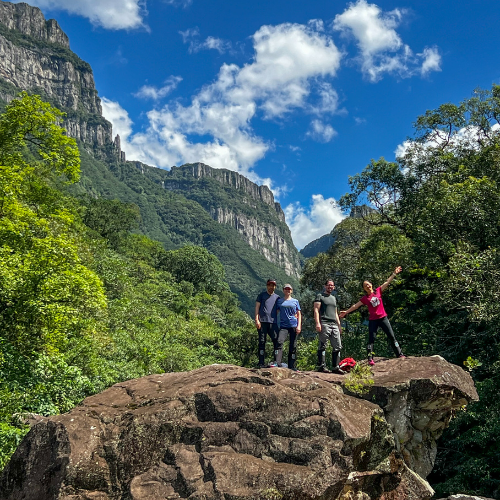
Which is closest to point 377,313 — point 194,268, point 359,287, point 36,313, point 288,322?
point 288,322

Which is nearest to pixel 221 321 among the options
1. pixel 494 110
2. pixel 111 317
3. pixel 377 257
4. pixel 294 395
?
pixel 111 317

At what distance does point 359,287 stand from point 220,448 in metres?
15.0

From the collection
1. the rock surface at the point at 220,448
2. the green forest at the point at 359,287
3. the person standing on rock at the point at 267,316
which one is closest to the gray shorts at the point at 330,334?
the person standing on rock at the point at 267,316

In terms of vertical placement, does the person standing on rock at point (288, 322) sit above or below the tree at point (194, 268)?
below

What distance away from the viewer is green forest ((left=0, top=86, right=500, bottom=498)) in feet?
36.4

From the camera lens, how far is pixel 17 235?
12438 millimetres

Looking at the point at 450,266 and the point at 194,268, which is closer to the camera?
the point at 450,266

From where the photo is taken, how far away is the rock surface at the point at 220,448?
521cm

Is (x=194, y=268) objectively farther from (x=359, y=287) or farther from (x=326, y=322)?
(x=326, y=322)

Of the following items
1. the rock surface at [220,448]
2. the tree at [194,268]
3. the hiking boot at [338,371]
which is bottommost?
the rock surface at [220,448]

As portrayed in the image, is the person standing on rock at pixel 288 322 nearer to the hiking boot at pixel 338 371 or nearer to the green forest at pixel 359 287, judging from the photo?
the hiking boot at pixel 338 371

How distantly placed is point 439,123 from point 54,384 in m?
22.8

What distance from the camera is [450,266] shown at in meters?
12.8

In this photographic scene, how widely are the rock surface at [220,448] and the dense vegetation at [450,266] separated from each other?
485 cm
